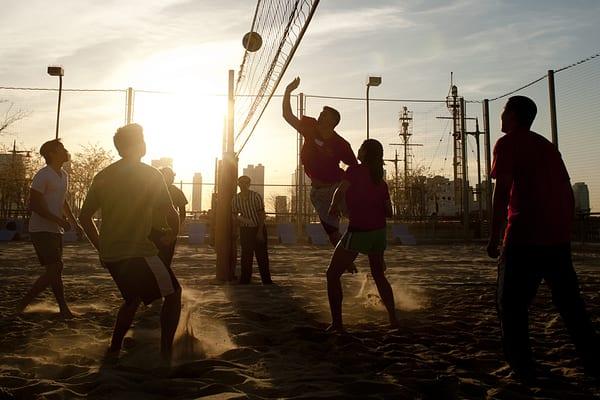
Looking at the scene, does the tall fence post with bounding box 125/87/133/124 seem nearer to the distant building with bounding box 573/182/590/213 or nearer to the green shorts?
the distant building with bounding box 573/182/590/213

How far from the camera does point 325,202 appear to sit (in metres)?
4.62

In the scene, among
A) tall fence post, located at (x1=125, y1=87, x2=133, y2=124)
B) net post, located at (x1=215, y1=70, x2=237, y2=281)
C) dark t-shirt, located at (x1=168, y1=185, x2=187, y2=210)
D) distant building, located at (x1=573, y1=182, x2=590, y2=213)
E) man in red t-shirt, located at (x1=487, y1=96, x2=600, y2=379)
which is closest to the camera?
man in red t-shirt, located at (x1=487, y1=96, x2=600, y2=379)

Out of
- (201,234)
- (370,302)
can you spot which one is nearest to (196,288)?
(370,302)

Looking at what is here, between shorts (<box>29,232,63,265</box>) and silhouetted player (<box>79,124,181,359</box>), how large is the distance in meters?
1.60

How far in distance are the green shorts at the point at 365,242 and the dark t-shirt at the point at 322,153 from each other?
2.40ft

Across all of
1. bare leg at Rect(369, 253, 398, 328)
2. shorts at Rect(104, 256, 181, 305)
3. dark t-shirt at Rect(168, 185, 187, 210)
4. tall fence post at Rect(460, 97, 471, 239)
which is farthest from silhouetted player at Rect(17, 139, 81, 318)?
tall fence post at Rect(460, 97, 471, 239)

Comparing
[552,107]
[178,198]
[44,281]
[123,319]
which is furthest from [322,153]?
[552,107]

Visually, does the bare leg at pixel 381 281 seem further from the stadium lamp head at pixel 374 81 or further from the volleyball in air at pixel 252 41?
the stadium lamp head at pixel 374 81

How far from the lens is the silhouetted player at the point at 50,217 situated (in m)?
4.55

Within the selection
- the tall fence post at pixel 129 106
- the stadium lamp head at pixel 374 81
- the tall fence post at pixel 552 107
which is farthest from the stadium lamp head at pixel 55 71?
the tall fence post at pixel 552 107

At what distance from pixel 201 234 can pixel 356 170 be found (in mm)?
16818

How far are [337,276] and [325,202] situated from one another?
31.4 inches

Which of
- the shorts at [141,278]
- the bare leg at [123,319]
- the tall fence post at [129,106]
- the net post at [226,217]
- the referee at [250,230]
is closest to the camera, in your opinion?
the shorts at [141,278]

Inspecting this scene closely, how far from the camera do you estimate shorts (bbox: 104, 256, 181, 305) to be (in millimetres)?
3125
